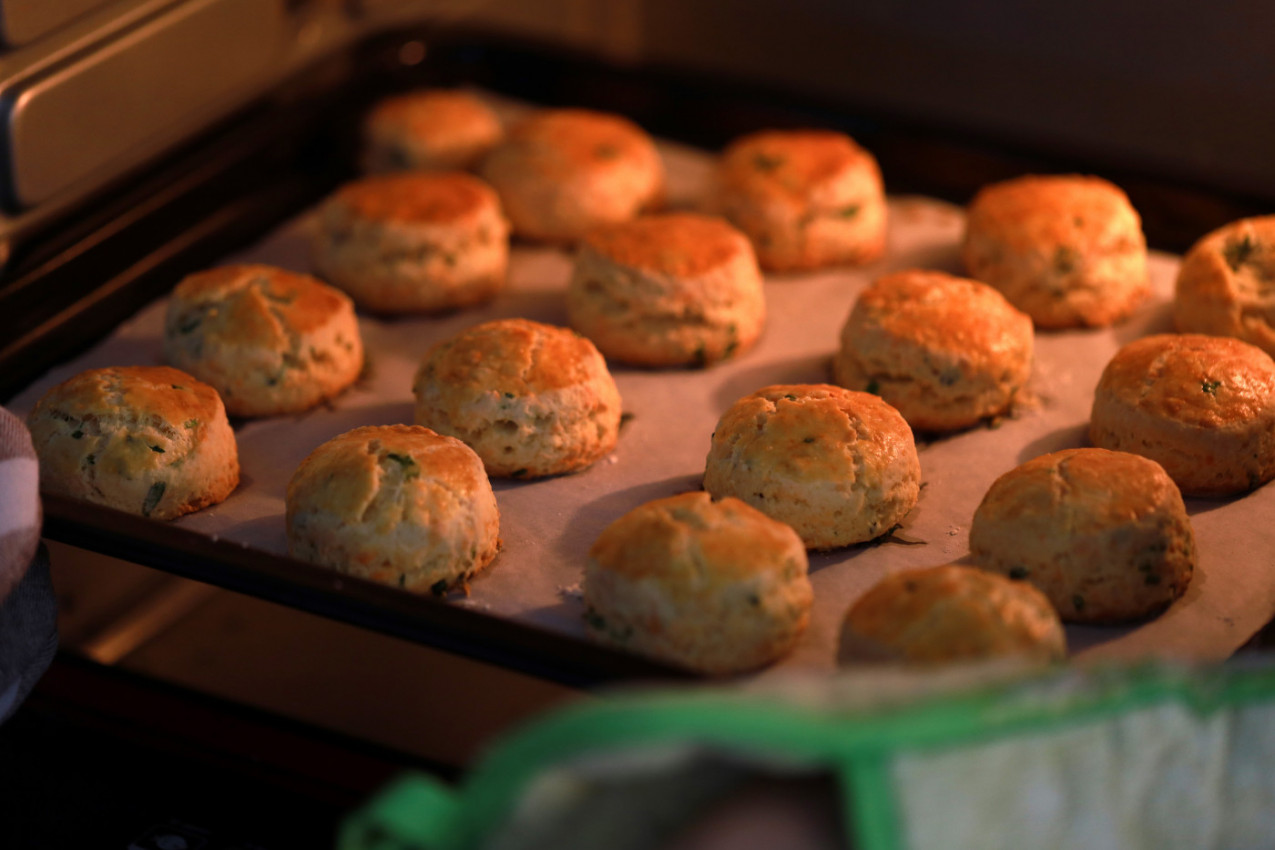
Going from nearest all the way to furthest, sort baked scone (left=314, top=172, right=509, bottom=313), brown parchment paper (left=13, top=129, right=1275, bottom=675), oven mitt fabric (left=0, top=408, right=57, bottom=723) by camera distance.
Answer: oven mitt fabric (left=0, top=408, right=57, bottom=723), brown parchment paper (left=13, top=129, right=1275, bottom=675), baked scone (left=314, top=172, right=509, bottom=313)

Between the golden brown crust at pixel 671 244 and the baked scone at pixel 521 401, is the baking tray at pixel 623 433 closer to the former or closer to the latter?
the baked scone at pixel 521 401

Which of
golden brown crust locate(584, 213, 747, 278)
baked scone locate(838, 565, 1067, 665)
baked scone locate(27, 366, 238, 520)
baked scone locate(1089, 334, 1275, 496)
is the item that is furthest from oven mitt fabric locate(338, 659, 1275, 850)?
golden brown crust locate(584, 213, 747, 278)

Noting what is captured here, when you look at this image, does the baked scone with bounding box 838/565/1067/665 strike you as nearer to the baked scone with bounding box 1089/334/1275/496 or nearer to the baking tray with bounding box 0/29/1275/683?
the baking tray with bounding box 0/29/1275/683

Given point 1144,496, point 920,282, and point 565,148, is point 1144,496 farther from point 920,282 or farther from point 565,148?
point 565,148

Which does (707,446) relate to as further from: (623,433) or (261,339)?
(261,339)

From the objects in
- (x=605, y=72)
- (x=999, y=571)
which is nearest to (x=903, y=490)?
(x=999, y=571)

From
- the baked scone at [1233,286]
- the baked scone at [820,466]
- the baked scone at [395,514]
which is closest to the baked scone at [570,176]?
the baked scone at [820,466]
